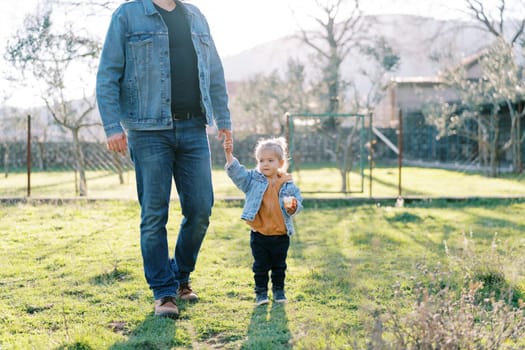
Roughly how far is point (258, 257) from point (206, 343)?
2.82ft

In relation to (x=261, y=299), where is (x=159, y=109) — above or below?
above

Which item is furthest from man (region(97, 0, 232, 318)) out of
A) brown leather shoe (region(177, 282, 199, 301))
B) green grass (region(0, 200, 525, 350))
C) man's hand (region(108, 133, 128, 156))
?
green grass (region(0, 200, 525, 350))

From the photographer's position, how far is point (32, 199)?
358 inches

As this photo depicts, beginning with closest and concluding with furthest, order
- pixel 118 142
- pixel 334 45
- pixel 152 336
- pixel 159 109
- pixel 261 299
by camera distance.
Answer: pixel 152 336, pixel 118 142, pixel 159 109, pixel 261 299, pixel 334 45

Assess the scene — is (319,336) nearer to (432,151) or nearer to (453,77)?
(453,77)

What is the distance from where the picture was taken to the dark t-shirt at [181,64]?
11.3 ft

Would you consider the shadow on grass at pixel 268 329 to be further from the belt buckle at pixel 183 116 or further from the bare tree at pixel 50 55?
the bare tree at pixel 50 55

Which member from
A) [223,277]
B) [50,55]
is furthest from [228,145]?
[50,55]

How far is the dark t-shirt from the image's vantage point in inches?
135

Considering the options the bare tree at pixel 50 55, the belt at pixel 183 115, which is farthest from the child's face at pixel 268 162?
the bare tree at pixel 50 55

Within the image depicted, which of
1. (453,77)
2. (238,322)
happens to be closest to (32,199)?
(238,322)

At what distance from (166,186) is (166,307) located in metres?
0.67

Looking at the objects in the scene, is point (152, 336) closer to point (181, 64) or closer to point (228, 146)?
point (228, 146)

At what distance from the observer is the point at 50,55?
1188cm
